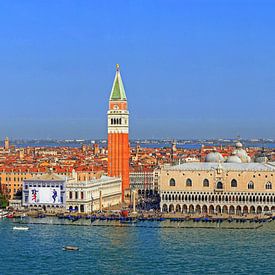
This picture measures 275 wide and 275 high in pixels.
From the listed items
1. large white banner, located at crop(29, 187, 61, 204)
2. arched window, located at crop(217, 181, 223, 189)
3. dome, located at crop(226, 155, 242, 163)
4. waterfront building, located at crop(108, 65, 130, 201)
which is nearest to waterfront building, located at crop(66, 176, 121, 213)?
large white banner, located at crop(29, 187, 61, 204)

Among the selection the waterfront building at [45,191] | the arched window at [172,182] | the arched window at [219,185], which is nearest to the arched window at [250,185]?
the arched window at [219,185]

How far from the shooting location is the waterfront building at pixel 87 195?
29.2 m

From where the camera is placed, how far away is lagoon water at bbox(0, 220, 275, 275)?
1886cm

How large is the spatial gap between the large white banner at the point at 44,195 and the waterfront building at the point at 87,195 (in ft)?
1.26

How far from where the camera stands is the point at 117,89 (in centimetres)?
3177

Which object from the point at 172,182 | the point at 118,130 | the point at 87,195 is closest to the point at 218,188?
the point at 172,182

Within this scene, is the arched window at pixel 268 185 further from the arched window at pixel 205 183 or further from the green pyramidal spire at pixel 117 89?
the green pyramidal spire at pixel 117 89

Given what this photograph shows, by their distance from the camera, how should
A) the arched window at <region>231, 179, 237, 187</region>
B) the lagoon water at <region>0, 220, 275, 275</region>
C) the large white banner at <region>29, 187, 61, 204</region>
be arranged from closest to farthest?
the lagoon water at <region>0, 220, 275, 275</region>
the arched window at <region>231, 179, 237, 187</region>
the large white banner at <region>29, 187, 61, 204</region>

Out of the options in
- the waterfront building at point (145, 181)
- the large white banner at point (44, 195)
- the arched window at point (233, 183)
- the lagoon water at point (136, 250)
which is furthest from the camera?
the waterfront building at point (145, 181)

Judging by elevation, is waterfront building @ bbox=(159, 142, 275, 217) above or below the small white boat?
above

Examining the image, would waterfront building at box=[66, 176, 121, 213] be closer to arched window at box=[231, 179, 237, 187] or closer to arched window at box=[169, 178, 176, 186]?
arched window at box=[169, 178, 176, 186]

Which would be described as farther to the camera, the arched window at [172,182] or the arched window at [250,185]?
the arched window at [172,182]

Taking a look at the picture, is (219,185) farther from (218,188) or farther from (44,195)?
(44,195)

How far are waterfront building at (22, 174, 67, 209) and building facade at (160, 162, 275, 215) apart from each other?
11.6 ft
